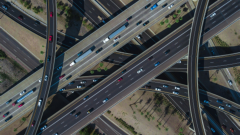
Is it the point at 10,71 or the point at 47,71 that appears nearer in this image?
the point at 47,71

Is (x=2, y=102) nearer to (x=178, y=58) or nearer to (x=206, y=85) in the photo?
(x=178, y=58)

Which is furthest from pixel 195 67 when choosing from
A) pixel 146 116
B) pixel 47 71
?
pixel 47 71

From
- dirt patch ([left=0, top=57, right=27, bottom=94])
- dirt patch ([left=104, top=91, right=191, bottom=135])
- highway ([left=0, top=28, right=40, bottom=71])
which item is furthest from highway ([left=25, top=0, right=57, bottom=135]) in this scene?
dirt patch ([left=104, top=91, right=191, bottom=135])

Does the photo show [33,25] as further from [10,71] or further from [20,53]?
[10,71]

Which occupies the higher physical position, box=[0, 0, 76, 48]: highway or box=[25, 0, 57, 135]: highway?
box=[0, 0, 76, 48]: highway

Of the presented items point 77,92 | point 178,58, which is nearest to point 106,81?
point 77,92

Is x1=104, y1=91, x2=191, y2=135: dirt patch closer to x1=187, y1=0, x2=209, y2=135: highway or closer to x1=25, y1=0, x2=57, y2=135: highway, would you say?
x1=187, y1=0, x2=209, y2=135: highway

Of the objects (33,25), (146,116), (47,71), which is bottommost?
(146,116)

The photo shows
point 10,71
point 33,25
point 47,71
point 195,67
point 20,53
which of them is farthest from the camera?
point 10,71
